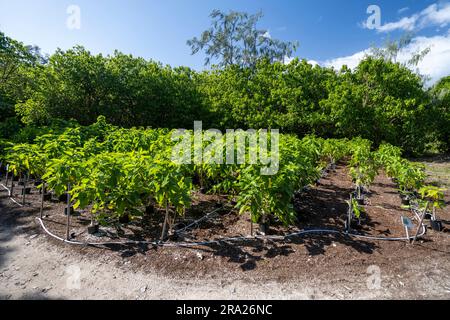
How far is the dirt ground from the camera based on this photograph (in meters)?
2.80

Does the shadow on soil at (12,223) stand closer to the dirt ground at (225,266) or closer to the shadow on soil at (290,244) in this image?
the dirt ground at (225,266)

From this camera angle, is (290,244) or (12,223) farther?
(12,223)

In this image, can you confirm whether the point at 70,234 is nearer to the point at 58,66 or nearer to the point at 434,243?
the point at 434,243

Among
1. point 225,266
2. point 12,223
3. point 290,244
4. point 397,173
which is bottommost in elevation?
point 225,266

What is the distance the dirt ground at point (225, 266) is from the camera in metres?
2.80

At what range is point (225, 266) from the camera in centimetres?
324

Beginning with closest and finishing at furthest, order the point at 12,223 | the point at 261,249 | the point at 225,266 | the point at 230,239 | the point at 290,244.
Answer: the point at 225,266, the point at 261,249, the point at 290,244, the point at 230,239, the point at 12,223

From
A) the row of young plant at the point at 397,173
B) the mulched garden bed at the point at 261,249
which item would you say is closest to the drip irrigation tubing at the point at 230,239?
the mulched garden bed at the point at 261,249

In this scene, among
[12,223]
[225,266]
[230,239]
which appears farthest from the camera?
[12,223]

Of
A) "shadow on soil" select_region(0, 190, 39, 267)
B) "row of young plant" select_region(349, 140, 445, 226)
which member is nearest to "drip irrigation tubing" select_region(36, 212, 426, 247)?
"shadow on soil" select_region(0, 190, 39, 267)

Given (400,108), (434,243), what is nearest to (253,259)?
(434,243)

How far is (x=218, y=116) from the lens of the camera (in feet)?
53.5

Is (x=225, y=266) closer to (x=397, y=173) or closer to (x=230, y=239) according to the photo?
(x=230, y=239)

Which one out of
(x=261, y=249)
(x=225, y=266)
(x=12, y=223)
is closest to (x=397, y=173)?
(x=261, y=249)
